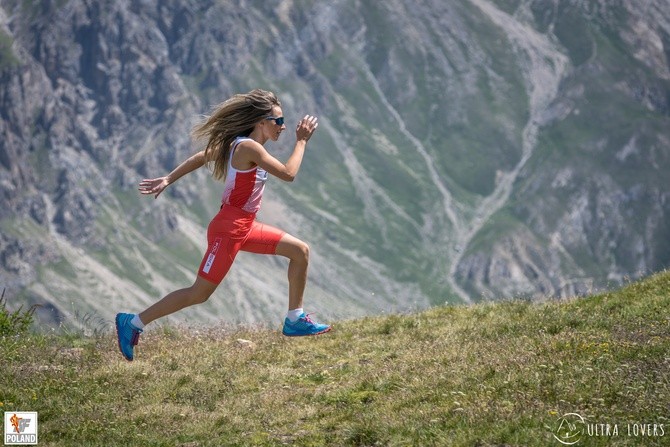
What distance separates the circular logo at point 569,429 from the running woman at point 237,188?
5817 mm

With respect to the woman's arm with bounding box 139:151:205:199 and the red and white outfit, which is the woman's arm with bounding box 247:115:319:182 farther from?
the woman's arm with bounding box 139:151:205:199

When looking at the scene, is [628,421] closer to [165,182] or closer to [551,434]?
[551,434]

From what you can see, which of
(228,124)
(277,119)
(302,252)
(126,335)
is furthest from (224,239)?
(126,335)

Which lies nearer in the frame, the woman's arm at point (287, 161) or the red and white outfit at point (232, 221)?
the woman's arm at point (287, 161)

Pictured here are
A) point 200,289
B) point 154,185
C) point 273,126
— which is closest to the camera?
point 200,289

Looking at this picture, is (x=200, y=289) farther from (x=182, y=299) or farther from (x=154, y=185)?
(x=154, y=185)

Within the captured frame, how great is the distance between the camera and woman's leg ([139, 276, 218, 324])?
1474 centimetres

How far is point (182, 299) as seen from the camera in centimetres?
1489

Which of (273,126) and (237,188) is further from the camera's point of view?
(273,126)

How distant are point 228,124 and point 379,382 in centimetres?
502

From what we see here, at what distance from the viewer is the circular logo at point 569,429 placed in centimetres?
1011

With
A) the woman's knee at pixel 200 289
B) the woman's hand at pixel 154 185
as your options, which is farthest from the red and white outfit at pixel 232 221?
the woman's hand at pixel 154 185

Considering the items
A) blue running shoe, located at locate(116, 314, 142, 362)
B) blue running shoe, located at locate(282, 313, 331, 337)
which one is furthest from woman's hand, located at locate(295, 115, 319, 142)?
blue running shoe, located at locate(116, 314, 142, 362)

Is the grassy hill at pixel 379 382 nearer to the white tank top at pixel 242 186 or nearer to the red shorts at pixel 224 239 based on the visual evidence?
the red shorts at pixel 224 239
